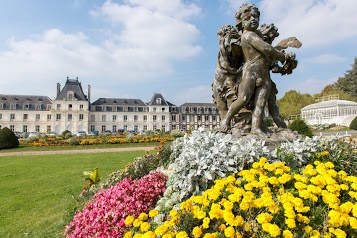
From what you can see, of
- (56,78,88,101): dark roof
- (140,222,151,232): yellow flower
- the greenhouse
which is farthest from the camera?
(56,78,88,101): dark roof

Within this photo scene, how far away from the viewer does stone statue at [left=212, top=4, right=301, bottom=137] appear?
16.0ft

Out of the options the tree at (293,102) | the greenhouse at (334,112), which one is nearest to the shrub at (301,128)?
the greenhouse at (334,112)

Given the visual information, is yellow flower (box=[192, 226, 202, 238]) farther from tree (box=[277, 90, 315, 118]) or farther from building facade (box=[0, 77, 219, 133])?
building facade (box=[0, 77, 219, 133])

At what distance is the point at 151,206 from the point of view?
414 cm

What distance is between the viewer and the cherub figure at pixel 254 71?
192 inches

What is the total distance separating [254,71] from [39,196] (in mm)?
7019

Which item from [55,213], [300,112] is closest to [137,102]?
[300,112]

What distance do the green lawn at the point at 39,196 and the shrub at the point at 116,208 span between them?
104cm

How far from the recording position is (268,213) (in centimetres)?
266

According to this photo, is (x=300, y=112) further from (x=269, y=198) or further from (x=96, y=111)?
(x=269, y=198)

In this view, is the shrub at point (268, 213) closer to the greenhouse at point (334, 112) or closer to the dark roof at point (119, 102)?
the greenhouse at point (334, 112)

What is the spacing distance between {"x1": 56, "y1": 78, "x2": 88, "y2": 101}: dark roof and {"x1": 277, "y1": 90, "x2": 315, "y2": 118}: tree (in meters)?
43.4

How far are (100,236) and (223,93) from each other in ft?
11.6

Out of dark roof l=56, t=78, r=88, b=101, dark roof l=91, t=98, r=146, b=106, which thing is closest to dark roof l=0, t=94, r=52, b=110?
dark roof l=56, t=78, r=88, b=101
